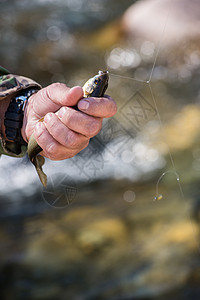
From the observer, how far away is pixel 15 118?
132 centimetres

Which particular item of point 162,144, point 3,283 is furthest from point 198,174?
point 3,283

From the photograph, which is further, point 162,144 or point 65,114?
point 162,144

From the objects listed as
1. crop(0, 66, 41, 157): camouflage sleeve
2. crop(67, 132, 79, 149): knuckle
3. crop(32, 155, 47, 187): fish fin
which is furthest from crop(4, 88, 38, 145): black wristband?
crop(67, 132, 79, 149): knuckle

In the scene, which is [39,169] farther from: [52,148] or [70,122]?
[70,122]

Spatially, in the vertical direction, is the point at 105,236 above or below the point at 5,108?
below

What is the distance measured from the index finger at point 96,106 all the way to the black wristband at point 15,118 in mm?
450

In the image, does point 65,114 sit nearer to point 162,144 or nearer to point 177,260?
point 177,260

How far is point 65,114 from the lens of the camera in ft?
3.22

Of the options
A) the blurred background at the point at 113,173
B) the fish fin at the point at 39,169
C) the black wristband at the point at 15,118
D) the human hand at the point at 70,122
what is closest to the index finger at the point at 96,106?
the human hand at the point at 70,122

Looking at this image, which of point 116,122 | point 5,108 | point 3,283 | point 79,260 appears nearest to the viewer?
point 5,108

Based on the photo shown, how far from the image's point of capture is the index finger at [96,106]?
3.10 ft

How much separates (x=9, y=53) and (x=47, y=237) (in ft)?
7.56

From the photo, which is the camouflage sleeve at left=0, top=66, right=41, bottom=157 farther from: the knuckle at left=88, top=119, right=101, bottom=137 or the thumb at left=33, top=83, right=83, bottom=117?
the knuckle at left=88, top=119, right=101, bottom=137

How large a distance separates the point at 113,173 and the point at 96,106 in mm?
2599
